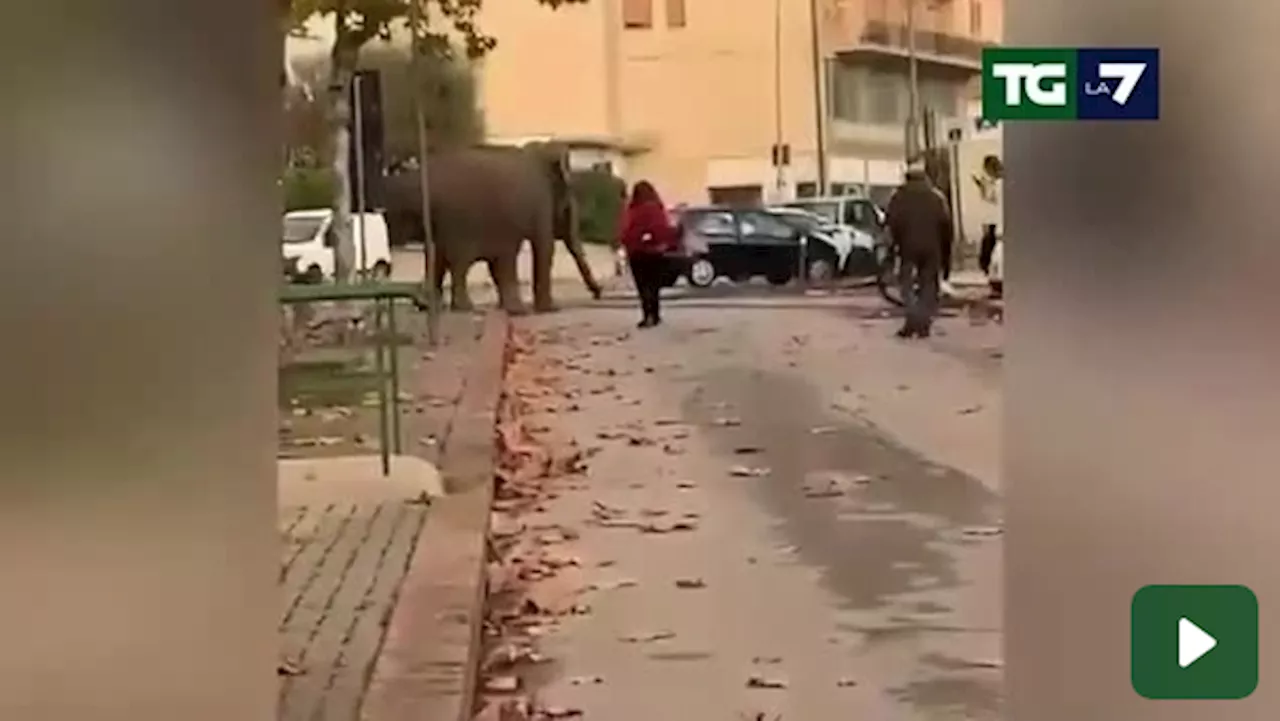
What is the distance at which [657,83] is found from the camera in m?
1.38

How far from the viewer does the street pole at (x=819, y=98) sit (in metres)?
1.37

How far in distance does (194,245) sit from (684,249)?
0.32m

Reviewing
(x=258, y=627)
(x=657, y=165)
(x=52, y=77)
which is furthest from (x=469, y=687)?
(x=52, y=77)

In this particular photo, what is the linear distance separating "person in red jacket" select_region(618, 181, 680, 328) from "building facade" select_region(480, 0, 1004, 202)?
0.02 meters

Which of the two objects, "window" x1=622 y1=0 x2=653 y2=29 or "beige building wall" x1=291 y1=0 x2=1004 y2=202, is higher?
"window" x1=622 y1=0 x2=653 y2=29

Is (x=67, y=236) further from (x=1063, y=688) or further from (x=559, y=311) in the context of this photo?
(x=1063, y=688)

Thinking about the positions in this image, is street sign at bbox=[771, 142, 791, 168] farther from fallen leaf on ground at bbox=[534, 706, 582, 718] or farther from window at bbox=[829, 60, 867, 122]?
fallen leaf on ground at bbox=[534, 706, 582, 718]

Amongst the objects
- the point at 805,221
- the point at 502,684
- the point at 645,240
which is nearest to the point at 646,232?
the point at 645,240

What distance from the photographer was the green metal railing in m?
1.34

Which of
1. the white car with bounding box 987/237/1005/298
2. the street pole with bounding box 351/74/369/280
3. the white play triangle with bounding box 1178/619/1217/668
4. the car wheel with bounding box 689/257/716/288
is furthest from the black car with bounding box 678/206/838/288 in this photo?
the white play triangle with bounding box 1178/619/1217/668

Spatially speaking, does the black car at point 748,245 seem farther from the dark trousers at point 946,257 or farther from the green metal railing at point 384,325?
the green metal railing at point 384,325

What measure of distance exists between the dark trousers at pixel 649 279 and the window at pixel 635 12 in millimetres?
153

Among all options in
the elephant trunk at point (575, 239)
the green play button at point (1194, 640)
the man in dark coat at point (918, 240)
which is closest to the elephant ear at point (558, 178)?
the elephant trunk at point (575, 239)

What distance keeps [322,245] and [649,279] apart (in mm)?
219
